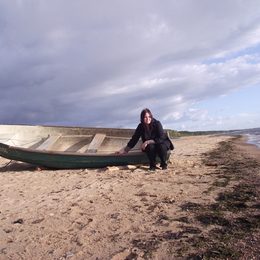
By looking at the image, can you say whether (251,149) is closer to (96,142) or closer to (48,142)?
(96,142)

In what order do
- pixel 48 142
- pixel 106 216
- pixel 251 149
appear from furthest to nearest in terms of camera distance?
pixel 251 149 < pixel 48 142 < pixel 106 216

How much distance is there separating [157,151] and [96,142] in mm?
2673

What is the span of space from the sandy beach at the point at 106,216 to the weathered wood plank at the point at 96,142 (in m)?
2.11

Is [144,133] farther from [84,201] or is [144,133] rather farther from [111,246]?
[111,246]

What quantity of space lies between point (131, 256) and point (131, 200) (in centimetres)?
151

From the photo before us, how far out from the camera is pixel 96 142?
308 inches

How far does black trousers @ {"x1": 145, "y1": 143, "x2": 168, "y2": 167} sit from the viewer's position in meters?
5.74

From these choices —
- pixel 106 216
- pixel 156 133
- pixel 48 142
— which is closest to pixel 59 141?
pixel 48 142

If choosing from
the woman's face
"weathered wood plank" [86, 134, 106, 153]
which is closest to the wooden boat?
"weathered wood plank" [86, 134, 106, 153]

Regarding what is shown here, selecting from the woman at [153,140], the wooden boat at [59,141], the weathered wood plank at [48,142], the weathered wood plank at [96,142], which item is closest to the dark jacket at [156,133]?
the woman at [153,140]

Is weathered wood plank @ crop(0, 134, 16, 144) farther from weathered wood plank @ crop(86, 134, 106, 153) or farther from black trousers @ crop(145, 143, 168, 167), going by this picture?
black trousers @ crop(145, 143, 168, 167)

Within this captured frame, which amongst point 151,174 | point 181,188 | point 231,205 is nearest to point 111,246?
point 231,205

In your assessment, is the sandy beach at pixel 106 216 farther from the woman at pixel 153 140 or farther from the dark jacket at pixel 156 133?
the dark jacket at pixel 156 133

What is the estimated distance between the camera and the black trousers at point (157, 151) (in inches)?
226
